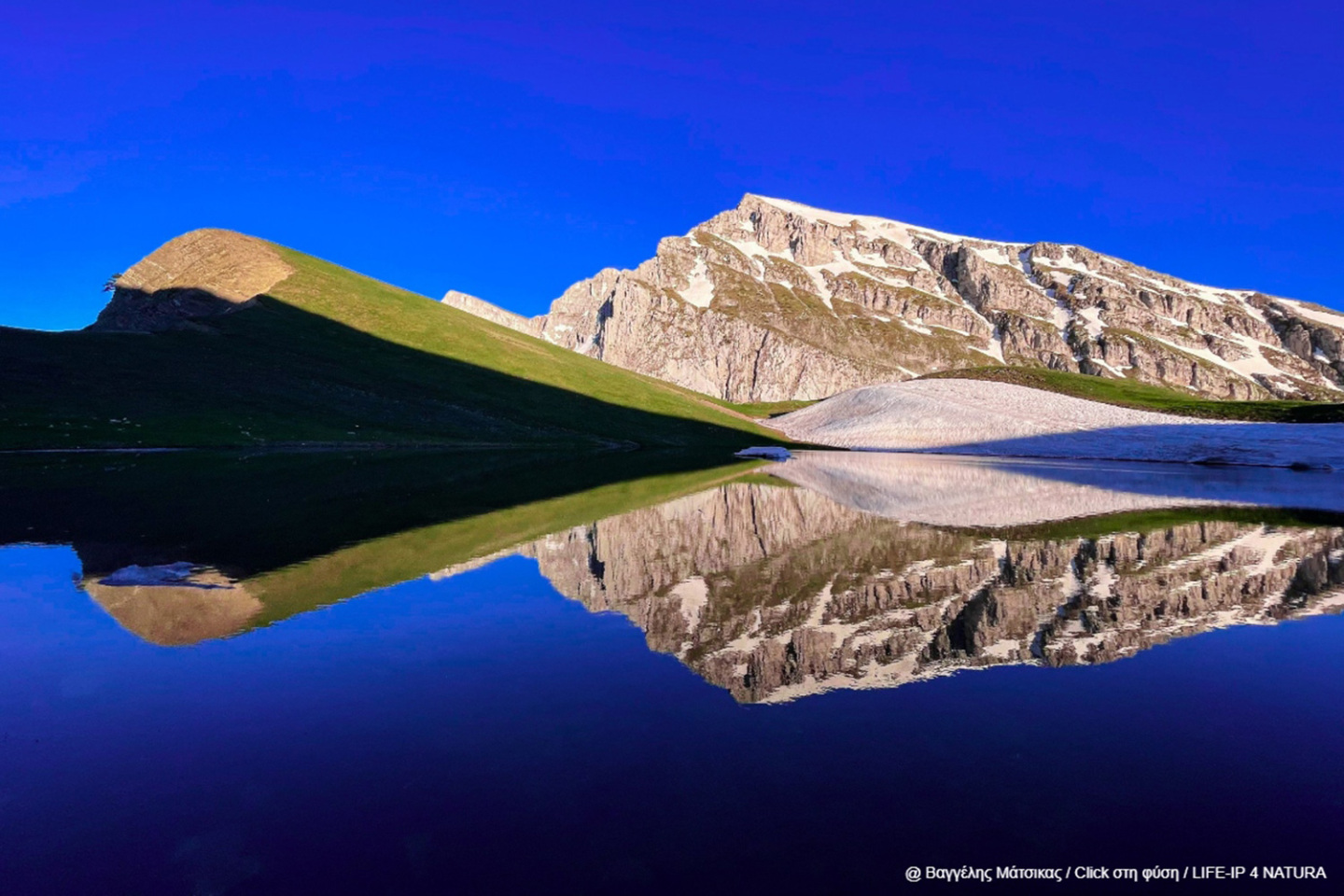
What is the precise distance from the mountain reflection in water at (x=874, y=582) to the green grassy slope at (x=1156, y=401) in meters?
91.8

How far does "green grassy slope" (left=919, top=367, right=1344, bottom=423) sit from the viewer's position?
10288 centimetres

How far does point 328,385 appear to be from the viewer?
3590 inches

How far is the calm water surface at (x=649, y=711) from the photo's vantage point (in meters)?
6.40

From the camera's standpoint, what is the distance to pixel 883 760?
8.05 metres

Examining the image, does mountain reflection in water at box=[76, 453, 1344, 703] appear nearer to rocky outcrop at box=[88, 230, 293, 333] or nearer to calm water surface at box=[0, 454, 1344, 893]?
calm water surface at box=[0, 454, 1344, 893]

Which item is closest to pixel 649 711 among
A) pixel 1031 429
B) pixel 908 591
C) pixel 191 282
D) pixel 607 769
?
pixel 607 769

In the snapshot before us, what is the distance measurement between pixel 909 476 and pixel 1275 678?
4347cm

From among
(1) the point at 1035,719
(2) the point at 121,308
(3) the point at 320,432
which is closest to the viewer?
(1) the point at 1035,719

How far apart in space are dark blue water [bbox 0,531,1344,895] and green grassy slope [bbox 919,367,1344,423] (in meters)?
117

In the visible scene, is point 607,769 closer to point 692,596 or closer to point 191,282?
point 692,596

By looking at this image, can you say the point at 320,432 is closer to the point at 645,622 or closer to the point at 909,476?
the point at 909,476

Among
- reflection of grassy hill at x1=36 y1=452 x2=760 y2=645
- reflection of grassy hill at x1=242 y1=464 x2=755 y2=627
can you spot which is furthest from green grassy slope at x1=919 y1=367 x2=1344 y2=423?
reflection of grassy hill at x1=242 y1=464 x2=755 y2=627

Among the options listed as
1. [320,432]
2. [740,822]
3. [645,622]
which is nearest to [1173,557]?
[645,622]

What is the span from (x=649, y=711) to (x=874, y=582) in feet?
29.6
